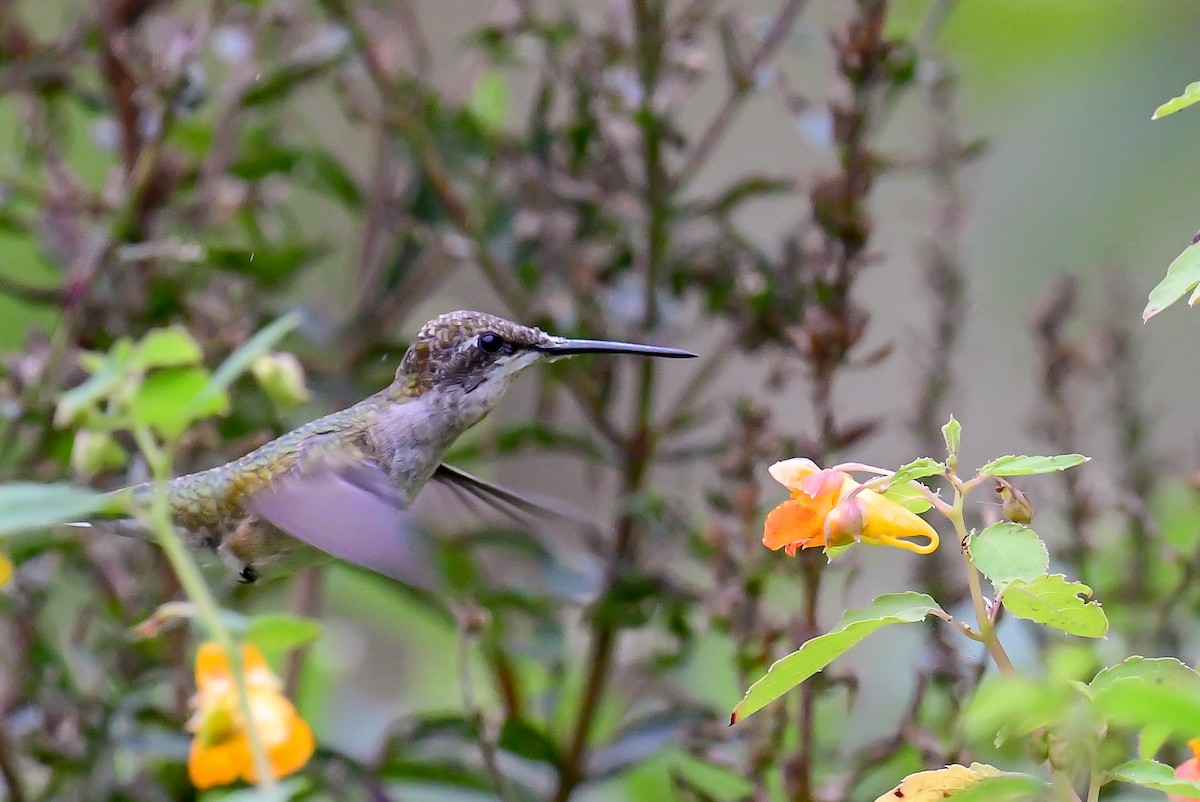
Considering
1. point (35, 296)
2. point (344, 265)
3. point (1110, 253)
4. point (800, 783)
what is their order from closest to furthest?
point (800, 783)
point (35, 296)
point (1110, 253)
point (344, 265)

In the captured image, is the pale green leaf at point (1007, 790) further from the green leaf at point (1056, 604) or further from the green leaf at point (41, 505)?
the green leaf at point (41, 505)

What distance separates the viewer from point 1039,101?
359cm

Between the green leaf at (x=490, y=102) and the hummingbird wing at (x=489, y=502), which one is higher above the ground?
the green leaf at (x=490, y=102)

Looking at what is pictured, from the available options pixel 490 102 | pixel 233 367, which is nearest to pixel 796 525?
pixel 233 367

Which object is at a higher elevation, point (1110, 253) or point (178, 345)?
point (178, 345)

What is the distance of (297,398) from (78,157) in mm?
2361

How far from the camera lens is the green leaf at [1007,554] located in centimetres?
76

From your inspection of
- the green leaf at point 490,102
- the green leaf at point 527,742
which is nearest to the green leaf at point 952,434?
the green leaf at point 527,742

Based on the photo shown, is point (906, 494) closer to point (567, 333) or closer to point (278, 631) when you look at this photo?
point (278, 631)

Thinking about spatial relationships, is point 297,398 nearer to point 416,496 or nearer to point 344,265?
point 416,496

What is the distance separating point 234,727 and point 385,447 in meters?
0.45

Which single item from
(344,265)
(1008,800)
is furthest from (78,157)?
(1008,800)

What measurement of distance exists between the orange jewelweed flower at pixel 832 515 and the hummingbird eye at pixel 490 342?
1.73 ft

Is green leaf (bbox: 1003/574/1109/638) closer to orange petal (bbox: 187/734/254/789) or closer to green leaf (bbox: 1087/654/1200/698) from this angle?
green leaf (bbox: 1087/654/1200/698)
